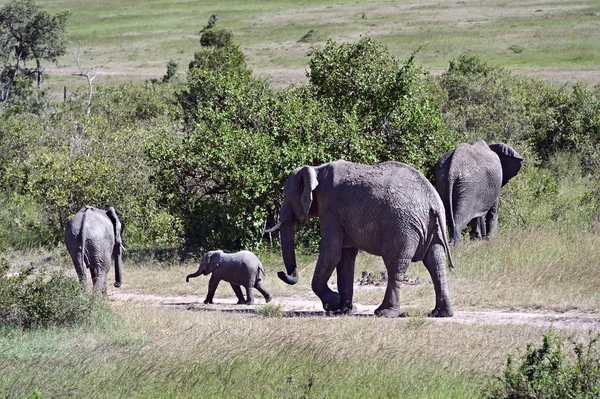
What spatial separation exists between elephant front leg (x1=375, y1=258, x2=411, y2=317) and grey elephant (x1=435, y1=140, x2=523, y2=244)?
4.92 meters

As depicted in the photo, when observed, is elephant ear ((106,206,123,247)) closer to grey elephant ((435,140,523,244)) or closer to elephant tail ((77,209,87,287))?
elephant tail ((77,209,87,287))

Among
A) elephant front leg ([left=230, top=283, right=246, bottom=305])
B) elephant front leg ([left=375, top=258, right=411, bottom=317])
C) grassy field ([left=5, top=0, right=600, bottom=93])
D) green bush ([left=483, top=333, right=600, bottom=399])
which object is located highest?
green bush ([left=483, top=333, right=600, bottom=399])

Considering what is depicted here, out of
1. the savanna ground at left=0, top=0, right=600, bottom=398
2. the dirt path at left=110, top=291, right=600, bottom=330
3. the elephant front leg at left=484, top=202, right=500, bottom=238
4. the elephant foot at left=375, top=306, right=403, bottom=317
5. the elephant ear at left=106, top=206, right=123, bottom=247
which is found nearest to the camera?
the savanna ground at left=0, top=0, right=600, bottom=398

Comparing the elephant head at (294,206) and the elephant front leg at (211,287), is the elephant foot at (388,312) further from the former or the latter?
the elephant front leg at (211,287)

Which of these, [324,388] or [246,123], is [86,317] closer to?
[324,388]

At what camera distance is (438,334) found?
37.1ft

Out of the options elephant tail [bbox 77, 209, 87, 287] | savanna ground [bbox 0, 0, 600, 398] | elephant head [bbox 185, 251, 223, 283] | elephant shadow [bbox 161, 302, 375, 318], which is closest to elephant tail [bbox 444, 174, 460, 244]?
savanna ground [bbox 0, 0, 600, 398]

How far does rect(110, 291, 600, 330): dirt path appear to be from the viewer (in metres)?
12.4

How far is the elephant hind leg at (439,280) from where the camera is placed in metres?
13.0

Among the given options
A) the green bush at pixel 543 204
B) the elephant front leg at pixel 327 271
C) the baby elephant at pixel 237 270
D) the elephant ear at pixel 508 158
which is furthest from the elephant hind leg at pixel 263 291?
the elephant ear at pixel 508 158

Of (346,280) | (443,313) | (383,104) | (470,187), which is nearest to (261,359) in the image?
(443,313)

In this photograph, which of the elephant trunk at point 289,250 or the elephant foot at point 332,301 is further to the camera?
the elephant trunk at point 289,250

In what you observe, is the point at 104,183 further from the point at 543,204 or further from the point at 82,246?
the point at 543,204

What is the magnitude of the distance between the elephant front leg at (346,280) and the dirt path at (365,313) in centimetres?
21
